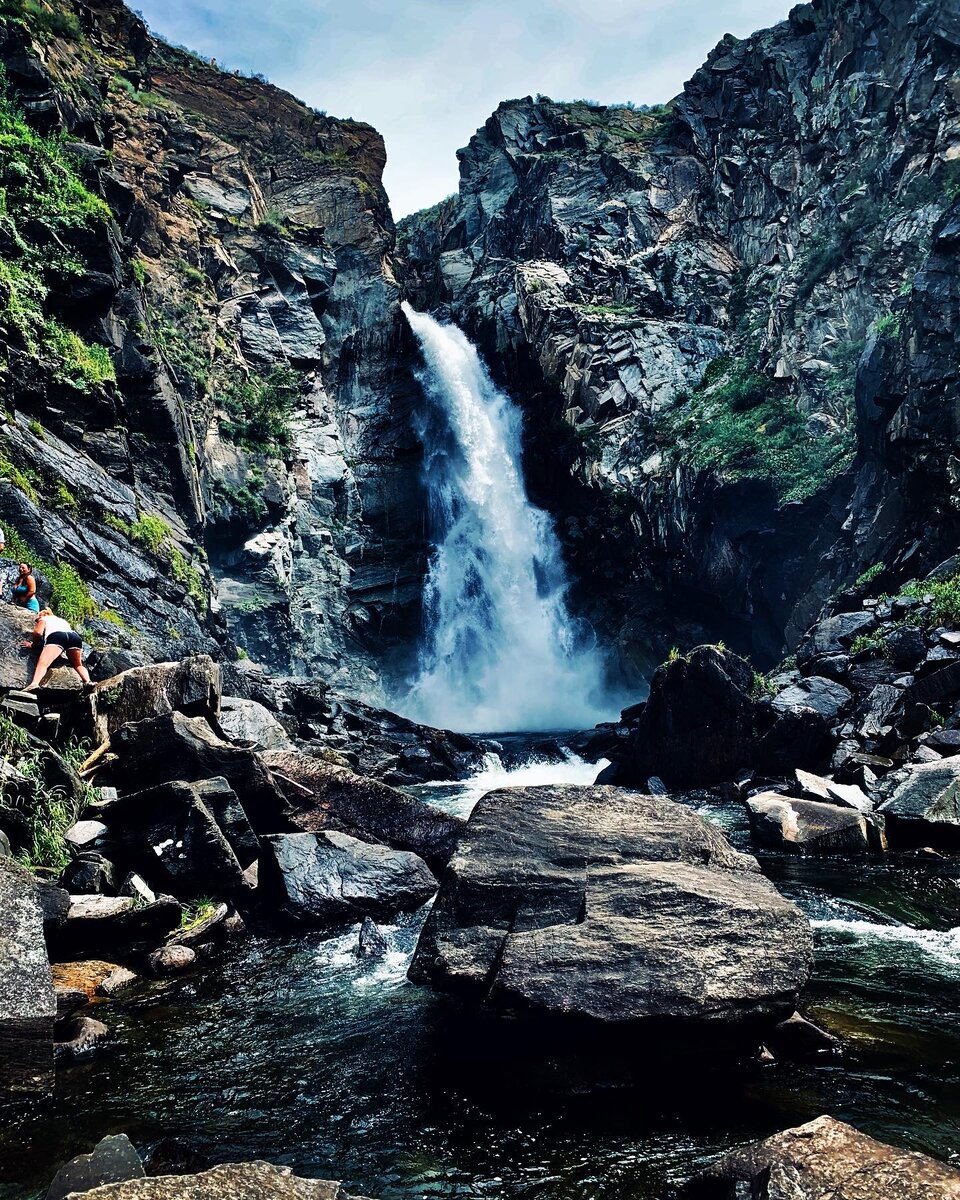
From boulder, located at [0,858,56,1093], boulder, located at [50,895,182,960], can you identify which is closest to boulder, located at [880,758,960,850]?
boulder, located at [50,895,182,960]

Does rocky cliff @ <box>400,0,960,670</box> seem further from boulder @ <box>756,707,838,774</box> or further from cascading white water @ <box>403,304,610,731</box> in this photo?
boulder @ <box>756,707,838,774</box>

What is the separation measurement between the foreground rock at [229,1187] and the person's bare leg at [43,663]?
7269mm

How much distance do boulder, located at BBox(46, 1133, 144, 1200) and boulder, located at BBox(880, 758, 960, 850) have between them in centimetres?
1048

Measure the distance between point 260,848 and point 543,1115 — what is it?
5.71 m

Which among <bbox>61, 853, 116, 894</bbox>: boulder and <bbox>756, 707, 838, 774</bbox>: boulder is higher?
<bbox>756, 707, 838, 774</bbox>: boulder

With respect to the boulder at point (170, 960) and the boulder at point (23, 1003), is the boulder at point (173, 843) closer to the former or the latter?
the boulder at point (170, 960)

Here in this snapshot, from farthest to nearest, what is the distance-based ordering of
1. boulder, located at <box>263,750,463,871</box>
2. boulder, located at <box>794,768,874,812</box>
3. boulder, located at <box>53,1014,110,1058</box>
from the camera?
boulder, located at <box>794,768,874,812</box>
boulder, located at <box>263,750,463,871</box>
boulder, located at <box>53,1014,110,1058</box>

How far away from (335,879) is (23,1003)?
433 centimetres

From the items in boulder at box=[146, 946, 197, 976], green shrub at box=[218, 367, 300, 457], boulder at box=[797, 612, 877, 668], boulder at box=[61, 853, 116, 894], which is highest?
green shrub at box=[218, 367, 300, 457]

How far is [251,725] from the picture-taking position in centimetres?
1369

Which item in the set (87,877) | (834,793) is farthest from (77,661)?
(834,793)

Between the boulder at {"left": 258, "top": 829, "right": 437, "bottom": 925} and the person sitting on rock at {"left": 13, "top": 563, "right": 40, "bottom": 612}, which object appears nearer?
the boulder at {"left": 258, "top": 829, "right": 437, "bottom": 925}

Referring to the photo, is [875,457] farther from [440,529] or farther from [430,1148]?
[430,1148]

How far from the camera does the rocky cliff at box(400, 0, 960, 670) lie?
24703 millimetres
